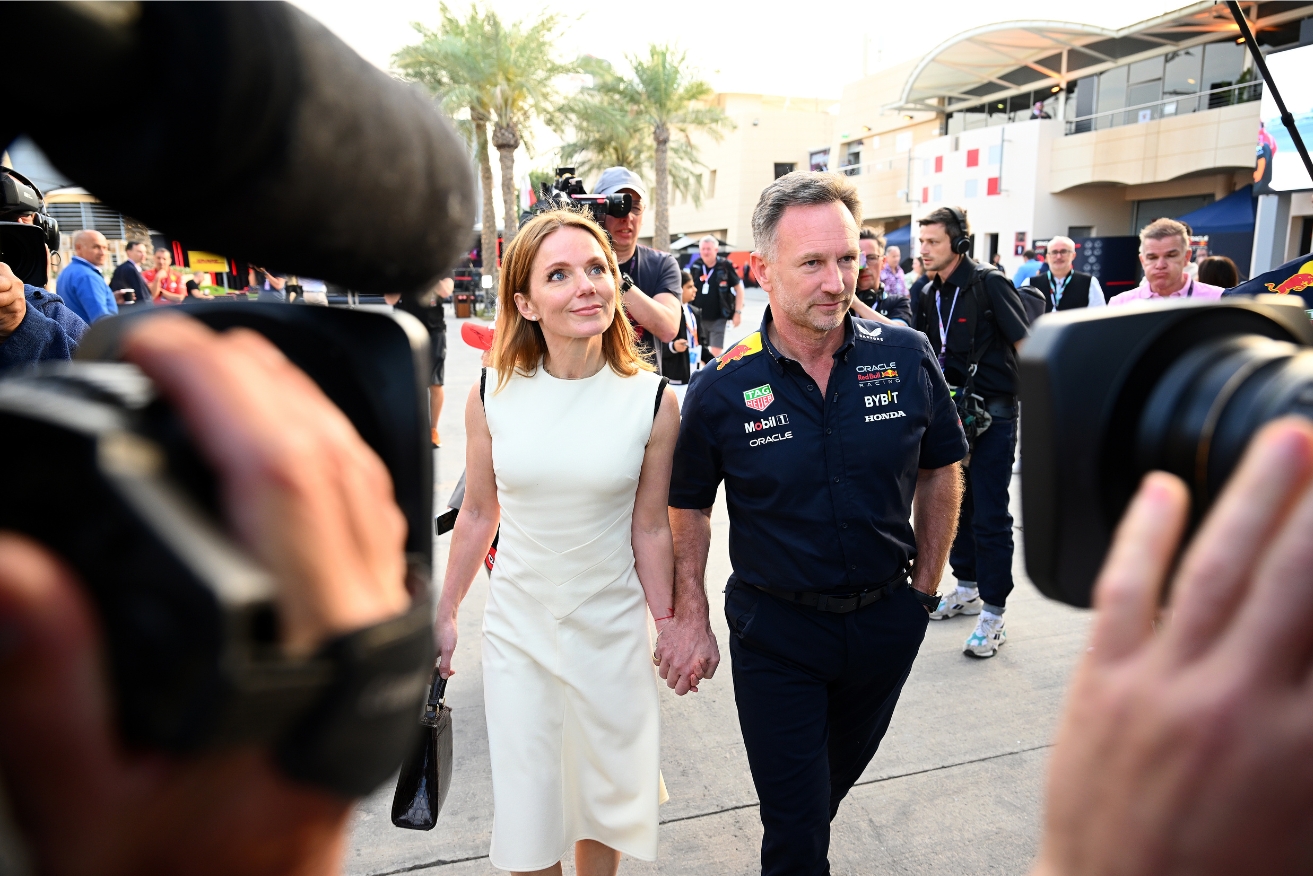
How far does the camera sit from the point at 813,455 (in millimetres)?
2410

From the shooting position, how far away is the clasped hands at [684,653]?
99.4 inches

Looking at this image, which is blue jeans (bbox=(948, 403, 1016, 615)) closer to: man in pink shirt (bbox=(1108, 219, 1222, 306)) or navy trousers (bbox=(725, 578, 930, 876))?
man in pink shirt (bbox=(1108, 219, 1222, 306))

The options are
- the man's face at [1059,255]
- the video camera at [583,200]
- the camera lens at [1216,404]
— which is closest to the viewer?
the camera lens at [1216,404]

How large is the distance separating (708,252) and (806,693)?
9216 millimetres

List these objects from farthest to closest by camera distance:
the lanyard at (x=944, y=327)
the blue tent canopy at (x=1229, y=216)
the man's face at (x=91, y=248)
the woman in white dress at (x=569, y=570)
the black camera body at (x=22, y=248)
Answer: the blue tent canopy at (x=1229, y=216)
the man's face at (x=91, y=248)
the lanyard at (x=944, y=327)
the black camera body at (x=22, y=248)
the woman in white dress at (x=569, y=570)

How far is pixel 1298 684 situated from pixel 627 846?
221cm

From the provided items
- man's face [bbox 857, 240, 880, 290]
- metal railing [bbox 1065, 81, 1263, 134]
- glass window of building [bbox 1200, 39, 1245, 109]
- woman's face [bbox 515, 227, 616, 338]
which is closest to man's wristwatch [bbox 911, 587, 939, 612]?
woman's face [bbox 515, 227, 616, 338]

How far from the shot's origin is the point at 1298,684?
46 centimetres

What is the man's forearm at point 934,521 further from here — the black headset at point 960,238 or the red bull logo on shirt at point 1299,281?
the black headset at point 960,238

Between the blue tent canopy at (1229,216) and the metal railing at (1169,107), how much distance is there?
7.36ft

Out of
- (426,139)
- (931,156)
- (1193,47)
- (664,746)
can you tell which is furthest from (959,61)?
(426,139)

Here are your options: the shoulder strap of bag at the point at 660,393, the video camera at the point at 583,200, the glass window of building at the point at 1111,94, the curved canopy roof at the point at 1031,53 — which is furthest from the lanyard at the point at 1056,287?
the glass window of building at the point at 1111,94

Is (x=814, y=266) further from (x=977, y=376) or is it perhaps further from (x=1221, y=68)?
(x=1221, y=68)

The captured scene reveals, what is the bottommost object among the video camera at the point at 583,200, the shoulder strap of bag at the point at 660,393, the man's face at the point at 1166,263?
the shoulder strap of bag at the point at 660,393
